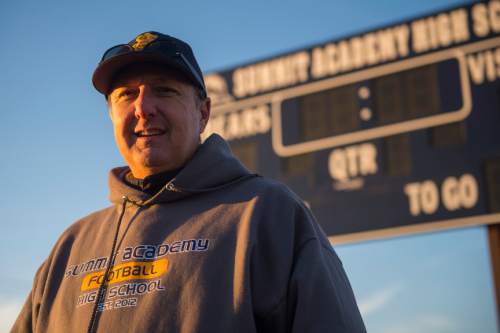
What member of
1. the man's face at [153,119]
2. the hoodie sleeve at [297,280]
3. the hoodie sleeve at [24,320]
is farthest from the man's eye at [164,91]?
the hoodie sleeve at [24,320]

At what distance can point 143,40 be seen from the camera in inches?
75.7

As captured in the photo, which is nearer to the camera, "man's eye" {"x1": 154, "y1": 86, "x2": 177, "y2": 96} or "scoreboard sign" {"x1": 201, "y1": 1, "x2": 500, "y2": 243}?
"man's eye" {"x1": 154, "y1": 86, "x2": 177, "y2": 96}

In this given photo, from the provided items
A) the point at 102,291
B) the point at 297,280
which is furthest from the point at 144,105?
the point at 297,280

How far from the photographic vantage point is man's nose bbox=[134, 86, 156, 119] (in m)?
1.85

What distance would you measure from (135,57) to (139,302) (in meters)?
0.68

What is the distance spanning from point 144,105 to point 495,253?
21.1 ft

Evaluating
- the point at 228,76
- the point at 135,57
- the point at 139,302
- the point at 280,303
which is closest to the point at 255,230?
the point at 280,303

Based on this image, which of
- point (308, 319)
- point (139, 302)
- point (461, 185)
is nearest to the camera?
point (308, 319)

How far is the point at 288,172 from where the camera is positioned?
853 cm

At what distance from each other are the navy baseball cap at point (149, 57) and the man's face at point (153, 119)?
1.0 inches

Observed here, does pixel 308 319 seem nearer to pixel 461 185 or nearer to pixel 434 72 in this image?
pixel 461 185

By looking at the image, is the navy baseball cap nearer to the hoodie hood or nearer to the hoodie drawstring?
the hoodie hood

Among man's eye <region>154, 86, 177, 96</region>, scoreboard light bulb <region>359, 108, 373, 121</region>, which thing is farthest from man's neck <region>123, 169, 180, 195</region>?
scoreboard light bulb <region>359, 108, 373, 121</region>

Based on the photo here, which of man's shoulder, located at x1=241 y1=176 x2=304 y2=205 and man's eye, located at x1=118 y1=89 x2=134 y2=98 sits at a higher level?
man's eye, located at x1=118 y1=89 x2=134 y2=98
